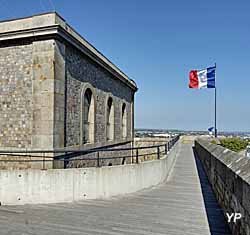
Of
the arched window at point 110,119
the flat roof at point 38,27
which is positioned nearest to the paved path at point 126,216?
the flat roof at point 38,27

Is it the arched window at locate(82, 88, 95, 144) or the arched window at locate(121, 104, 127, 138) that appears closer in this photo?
the arched window at locate(82, 88, 95, 144)

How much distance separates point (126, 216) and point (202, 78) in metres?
23.0

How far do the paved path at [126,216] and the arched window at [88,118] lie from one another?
7.03 m

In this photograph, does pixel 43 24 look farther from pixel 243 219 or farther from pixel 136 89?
pixel 136 89

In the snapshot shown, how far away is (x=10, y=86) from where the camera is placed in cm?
1105

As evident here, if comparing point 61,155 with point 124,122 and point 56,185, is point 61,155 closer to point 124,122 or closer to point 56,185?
point 56,185

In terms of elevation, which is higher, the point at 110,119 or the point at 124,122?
the point at 110,119

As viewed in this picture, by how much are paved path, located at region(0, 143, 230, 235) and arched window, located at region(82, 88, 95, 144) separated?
7.03m

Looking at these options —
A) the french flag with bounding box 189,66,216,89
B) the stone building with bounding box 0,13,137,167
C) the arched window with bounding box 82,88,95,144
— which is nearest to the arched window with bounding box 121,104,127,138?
the french flag with bounding box 189,66,216,89

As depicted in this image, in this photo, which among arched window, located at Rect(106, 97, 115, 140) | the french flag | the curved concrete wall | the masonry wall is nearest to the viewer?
the curved concrete wall

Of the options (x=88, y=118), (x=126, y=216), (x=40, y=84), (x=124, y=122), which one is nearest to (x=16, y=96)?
(x=40, y=84)

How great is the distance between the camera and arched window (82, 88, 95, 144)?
14.1 m

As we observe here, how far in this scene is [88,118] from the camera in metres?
15.1

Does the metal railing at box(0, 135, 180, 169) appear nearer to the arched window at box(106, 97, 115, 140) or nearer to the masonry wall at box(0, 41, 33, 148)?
the masonry wall at box(0, 41, 33, 148)
